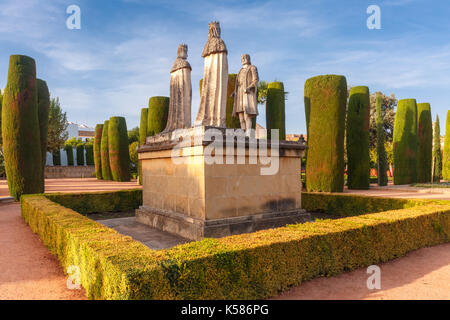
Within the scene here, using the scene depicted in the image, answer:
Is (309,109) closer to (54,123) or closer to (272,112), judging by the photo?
(272,112)

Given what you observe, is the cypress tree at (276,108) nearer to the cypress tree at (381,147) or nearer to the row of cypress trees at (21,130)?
the cypress tree at (381,147)

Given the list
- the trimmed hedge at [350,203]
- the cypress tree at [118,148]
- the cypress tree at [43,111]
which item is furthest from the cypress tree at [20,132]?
the cypress tree at [118,148]

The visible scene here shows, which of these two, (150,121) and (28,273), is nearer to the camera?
(28,273)

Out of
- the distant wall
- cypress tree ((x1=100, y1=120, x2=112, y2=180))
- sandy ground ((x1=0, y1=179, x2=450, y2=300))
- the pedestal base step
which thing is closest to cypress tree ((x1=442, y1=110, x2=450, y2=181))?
sandy ground ((x1=0, y1=179, x2=450, y2=300))

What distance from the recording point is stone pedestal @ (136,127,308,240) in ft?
21.0

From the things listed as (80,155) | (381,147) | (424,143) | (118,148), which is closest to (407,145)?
(381,147)

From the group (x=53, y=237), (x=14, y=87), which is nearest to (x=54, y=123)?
(x=14, y=87)

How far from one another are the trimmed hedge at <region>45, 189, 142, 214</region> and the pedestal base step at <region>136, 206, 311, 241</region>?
4172 mm

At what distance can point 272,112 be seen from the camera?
19.7 metres

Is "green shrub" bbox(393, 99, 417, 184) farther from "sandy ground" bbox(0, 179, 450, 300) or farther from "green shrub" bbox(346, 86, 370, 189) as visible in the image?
"sandy ground" bbox(0, 179, 450, 300)

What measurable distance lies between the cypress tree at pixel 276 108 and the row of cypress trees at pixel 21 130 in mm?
12698

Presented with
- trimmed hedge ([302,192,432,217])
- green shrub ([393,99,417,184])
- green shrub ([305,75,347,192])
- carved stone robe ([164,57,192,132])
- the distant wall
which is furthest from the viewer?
the distant wall

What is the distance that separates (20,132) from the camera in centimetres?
1367

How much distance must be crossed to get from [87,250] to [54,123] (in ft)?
91.0
